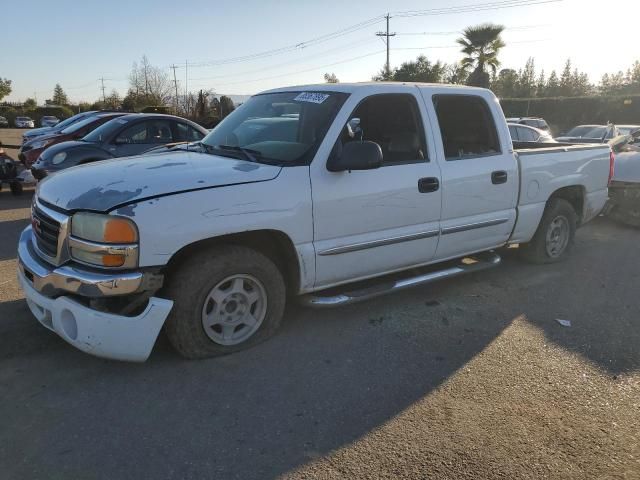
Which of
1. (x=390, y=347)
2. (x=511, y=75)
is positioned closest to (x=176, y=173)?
(x=390, y=347)

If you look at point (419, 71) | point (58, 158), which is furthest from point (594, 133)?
point (419, 71)

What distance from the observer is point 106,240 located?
120 inches

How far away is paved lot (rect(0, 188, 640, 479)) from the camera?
103 inches

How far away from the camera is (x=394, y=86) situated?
4375 mm

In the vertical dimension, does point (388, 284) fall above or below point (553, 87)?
below

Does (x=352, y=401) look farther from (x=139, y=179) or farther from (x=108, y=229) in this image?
(x=139, y=179)

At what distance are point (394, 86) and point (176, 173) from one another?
6.65 feet

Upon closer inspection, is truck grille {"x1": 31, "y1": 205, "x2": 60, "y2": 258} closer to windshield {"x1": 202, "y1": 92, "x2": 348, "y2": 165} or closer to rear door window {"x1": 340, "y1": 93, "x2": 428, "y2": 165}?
windshield {"x1": 202, "y1": 92, "x2": 348, "y2": 165}

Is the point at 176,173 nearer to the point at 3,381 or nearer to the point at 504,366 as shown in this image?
the point at 3,381

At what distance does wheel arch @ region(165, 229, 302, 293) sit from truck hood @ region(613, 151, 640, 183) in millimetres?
6566

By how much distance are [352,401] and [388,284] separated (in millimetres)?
1386

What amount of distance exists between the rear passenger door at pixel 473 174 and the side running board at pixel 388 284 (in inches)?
6.4

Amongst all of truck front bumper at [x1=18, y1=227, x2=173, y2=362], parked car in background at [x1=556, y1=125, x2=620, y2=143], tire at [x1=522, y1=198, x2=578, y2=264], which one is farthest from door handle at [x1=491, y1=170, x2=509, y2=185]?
parked car in background at [x1=556, y1=125, x2=620, y2=143]

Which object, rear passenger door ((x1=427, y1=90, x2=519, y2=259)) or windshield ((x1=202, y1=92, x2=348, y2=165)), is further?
rear passenger door ((x1=427, y1=90, x2=519, y2=259))
